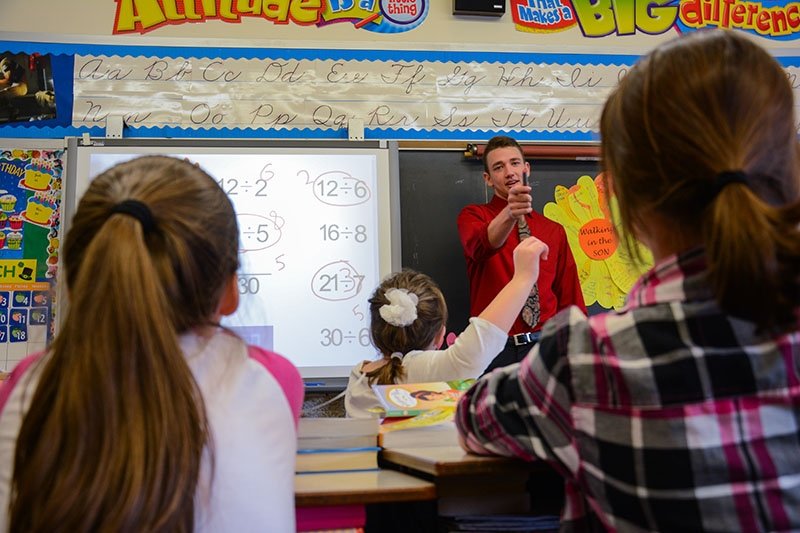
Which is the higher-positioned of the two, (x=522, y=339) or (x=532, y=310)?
(x=532, y=310)

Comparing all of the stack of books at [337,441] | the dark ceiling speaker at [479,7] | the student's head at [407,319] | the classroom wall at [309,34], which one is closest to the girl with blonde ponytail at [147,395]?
the stack of books at [337,441]

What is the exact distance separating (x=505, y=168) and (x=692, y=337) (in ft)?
7.41

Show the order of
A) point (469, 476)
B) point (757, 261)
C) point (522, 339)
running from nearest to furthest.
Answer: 1. point (757, 261)
2. point (469, 476)
3. point (522, 339)

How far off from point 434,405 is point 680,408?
49 cm

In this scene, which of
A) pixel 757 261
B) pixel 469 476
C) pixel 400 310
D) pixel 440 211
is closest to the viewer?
pixel 757 261

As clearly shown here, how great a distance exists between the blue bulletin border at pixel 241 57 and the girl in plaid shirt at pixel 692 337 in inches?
94.7

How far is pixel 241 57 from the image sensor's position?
3.11 meters

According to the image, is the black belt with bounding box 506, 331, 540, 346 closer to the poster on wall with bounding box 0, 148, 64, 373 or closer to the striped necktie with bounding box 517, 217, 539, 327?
the striped necktie with bounding box 517, 217, 539, 327

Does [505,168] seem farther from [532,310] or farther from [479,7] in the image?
[479,7]

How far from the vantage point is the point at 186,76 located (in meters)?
3.09

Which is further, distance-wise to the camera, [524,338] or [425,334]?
[524,338]

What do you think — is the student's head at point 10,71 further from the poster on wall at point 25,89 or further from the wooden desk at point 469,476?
the wooden desk at point 469,476

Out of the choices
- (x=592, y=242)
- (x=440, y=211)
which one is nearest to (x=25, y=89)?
(x=440, y=211)

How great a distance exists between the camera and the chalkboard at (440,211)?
10.0 ft
